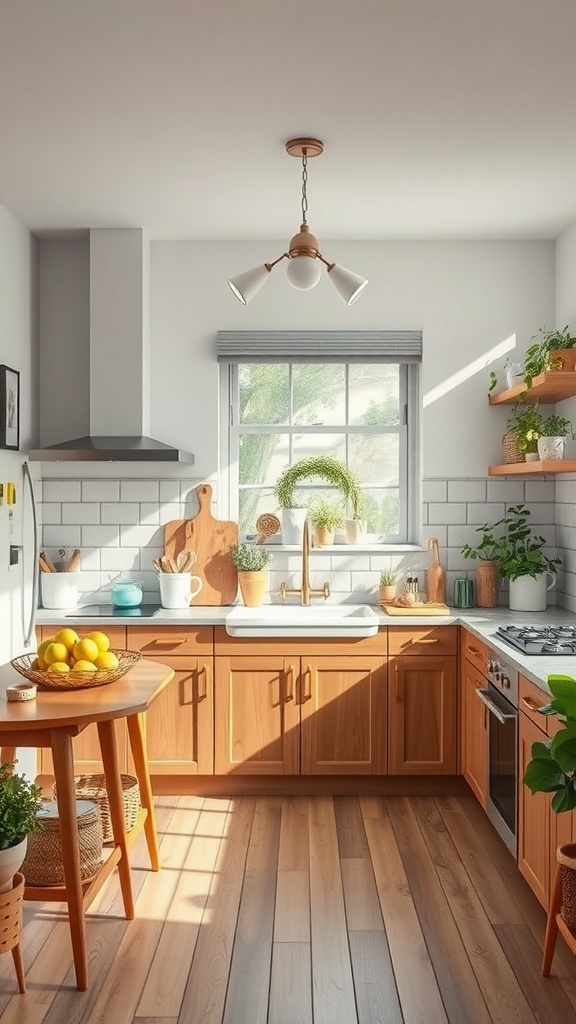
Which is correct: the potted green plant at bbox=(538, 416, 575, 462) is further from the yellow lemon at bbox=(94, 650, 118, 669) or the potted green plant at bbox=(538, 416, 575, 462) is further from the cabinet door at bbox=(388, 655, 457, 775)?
A: the yellow lemon at bbox=(94, 650, 118, 669)

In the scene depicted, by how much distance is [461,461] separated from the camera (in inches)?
190

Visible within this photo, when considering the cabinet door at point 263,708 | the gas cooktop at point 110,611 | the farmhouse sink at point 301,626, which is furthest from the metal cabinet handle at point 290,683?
the gas cooktop at point 110,611

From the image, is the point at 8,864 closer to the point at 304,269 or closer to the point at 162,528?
the point at 304,269

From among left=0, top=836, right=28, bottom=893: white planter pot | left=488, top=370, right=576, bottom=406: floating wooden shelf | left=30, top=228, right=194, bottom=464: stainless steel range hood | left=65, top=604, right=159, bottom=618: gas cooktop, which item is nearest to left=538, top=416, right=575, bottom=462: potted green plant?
left=488, top=370, right=576, bottom=406: floating wooden shelf

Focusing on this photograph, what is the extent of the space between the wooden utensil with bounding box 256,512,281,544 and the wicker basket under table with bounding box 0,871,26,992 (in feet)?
7.90

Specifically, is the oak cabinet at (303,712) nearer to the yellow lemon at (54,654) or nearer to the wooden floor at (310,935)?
the wooden floor at (310,935)

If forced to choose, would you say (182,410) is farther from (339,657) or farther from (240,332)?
(339,657)

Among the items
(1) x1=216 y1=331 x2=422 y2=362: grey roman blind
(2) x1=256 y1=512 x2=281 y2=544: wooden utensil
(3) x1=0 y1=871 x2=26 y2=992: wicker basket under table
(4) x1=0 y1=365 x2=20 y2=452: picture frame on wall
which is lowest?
(3) x1=0 y1=871 x2=26 y2=992: wicker basket under table

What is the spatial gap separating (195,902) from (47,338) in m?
2.90

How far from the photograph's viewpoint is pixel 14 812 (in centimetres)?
266

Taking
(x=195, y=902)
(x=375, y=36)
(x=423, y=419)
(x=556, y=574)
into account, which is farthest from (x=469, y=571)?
(x=375, y=36)

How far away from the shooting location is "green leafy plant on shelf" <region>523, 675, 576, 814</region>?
2354 millimetres

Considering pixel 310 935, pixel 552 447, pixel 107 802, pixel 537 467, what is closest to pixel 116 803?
pixel 107 802

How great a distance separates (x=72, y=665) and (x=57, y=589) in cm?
169
